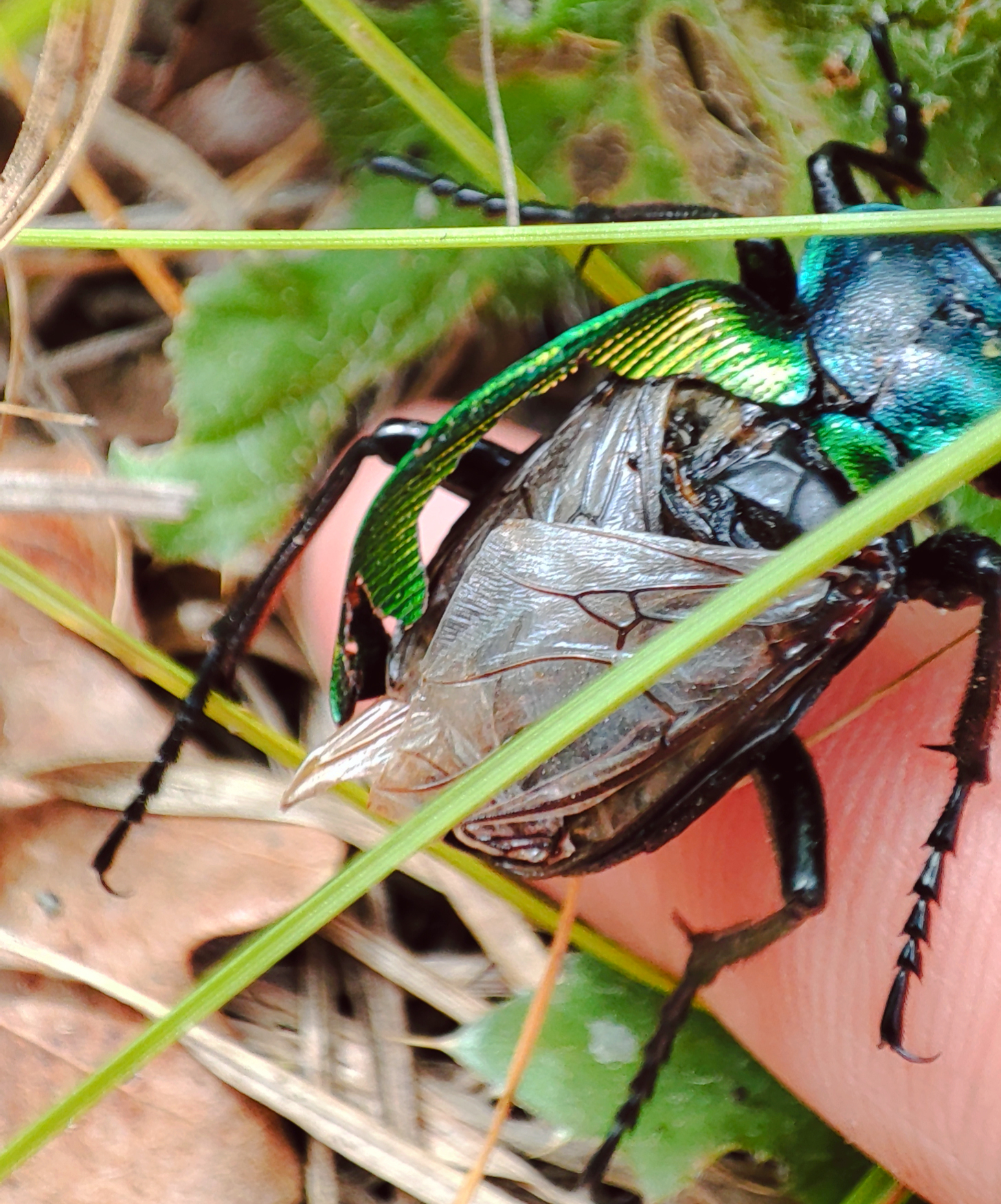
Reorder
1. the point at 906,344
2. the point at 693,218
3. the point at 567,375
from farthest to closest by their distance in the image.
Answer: the point at 693,218 < the point at 906,344 < the point at 567,375

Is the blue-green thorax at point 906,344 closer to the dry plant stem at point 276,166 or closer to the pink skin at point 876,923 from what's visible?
the pink skin at point 876,923

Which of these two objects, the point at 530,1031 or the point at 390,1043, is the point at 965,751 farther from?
the point at 390,1043

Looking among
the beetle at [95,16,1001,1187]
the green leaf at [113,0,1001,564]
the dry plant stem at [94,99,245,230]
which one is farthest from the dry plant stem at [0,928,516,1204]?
the dry plant stem at [94,99,245,230]

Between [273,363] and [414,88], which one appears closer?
[414,88]

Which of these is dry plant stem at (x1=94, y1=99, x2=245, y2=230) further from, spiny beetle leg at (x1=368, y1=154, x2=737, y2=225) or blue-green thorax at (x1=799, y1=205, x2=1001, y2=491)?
blue-green thorax at (x1=799, y1=205, x2=1001, y2=491)

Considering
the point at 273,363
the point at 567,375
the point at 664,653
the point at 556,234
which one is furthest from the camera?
the point at 273,363

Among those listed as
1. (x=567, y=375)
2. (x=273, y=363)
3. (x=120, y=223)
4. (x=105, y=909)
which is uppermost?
(x=120, y=223)

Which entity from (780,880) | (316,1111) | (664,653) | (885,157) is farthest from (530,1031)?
(885,157)
